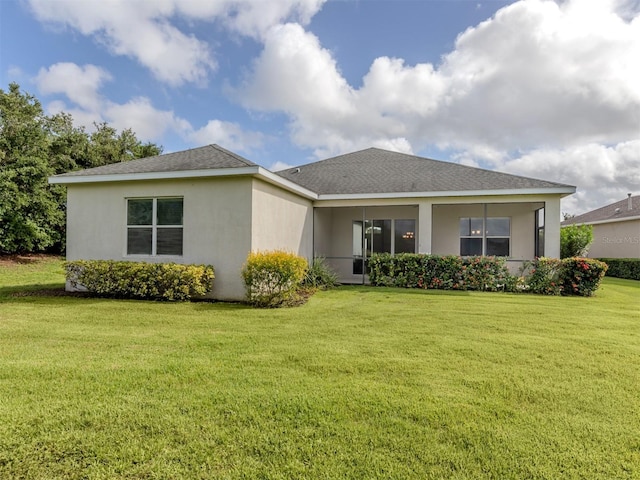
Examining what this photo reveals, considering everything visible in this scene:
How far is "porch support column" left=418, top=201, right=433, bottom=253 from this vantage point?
12117mm

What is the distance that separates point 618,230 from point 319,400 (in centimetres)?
2529

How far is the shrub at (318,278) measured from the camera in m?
11.4

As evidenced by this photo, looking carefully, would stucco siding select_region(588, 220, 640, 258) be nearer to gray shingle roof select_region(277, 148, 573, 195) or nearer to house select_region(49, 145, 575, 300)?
Result: house select_region(49, 145, 575, 300)

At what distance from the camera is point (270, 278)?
8.09 meters

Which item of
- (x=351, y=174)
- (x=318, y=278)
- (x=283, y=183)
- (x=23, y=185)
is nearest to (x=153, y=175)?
(x=283, y=183)

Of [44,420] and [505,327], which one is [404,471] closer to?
[44,420]

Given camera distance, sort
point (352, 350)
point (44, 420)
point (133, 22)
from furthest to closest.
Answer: point (133, 22) → point (352, 350) → point (44, 420)

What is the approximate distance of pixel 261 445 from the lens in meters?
2.54

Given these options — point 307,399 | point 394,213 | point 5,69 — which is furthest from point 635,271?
point 5,69

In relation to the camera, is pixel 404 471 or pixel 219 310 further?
pixel 219 310

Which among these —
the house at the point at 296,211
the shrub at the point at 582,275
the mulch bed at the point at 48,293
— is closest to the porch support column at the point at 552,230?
the house at the point at 296,211

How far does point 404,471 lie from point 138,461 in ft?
5.64

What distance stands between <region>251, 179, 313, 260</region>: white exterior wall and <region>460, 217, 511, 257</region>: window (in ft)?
19.2

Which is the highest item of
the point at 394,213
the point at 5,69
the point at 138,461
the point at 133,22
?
the point at 5,69
